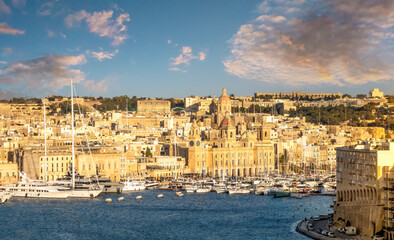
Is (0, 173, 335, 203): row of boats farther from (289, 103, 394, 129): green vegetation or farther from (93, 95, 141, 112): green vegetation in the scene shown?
(93, 95, 141, 112): green vegetation

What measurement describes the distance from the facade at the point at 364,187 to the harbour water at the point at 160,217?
6.95 ft

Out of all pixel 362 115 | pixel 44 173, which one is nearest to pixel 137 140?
pixel 44 173

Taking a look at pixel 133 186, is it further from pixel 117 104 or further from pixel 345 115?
pixel 117 104

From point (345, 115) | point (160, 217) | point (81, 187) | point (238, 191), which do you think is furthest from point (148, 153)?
point (345, 115)

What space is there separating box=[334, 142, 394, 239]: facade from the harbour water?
2119 millimetres

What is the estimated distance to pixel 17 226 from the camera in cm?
2681

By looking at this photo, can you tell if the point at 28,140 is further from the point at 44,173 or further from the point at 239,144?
A: the point at 239,144

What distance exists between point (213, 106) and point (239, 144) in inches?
750

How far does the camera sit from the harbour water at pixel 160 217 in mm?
25297

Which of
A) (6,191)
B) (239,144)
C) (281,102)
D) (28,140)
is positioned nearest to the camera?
(6,191)

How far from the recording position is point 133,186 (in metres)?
40.4

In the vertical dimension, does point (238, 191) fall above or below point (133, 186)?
below

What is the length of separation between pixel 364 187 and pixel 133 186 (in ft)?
72.6

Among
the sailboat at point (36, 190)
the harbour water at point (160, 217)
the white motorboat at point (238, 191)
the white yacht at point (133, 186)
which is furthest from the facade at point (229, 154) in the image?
the sailboat at point (36, 190)
